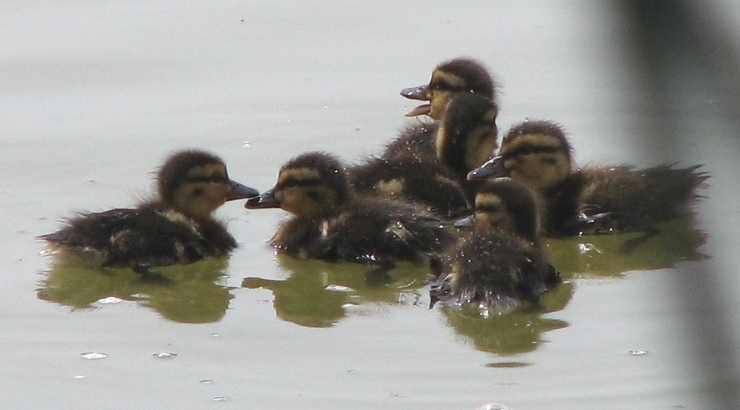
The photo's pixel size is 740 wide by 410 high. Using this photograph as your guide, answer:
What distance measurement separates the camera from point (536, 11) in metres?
6.70

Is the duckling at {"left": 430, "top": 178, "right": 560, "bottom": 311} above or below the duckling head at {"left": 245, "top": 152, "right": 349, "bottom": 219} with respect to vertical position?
below

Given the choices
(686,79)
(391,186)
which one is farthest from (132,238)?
(686,79)

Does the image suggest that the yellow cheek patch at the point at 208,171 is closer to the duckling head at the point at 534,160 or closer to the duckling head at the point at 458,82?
the duckling head at the point at 534,160

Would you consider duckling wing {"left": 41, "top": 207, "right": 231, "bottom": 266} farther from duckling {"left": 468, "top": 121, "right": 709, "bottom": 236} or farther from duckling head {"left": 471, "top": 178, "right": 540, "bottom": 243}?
duckling {"left": 468, "top": 121, "right": 709, "bottom": 236}

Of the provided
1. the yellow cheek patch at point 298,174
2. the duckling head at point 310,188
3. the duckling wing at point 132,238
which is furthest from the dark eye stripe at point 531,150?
the duckling wing at point 132,238

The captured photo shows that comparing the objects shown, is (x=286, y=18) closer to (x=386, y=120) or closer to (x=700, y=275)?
(x=386, y=120)

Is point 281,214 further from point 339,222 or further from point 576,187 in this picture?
point 576,187

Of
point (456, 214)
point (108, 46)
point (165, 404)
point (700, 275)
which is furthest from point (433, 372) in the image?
point (108, 46)

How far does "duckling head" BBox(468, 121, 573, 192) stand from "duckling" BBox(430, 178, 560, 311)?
1.56 ft

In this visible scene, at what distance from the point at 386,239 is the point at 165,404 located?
1.16 meters

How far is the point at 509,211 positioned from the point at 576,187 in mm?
669

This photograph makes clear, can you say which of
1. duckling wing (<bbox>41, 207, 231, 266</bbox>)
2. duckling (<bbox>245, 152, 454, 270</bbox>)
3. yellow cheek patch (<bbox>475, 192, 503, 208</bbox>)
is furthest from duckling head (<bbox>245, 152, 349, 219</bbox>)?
yellow cheek patch (<bbox>475, 192, 503, 208</bbox>)

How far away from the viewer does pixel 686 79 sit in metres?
0.64

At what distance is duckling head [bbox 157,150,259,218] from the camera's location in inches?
166
